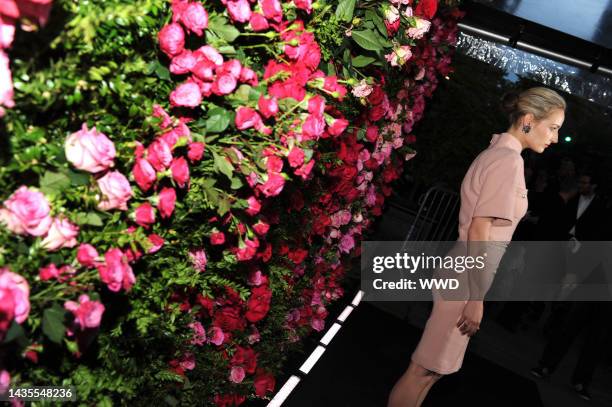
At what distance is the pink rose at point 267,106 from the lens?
1.40 m

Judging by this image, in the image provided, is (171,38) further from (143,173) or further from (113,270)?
(113,270)

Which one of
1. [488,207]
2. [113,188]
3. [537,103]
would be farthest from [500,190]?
[113,188]

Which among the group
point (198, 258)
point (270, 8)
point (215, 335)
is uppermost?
point (270, 8)

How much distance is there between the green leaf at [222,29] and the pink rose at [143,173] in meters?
0.37

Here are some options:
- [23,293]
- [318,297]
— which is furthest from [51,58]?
[318,297]

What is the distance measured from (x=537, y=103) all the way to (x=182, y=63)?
88.5 inches

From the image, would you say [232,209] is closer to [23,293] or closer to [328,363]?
[23,293]

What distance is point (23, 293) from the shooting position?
983 millimetres

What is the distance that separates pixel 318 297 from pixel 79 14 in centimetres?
293

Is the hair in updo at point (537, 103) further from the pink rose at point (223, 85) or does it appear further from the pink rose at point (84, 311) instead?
the pink rose at point (84, 311)

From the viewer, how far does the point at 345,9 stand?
2016 mm

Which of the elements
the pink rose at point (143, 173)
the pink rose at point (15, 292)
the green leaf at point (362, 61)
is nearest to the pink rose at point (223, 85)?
the pink rose at point (143, 173)

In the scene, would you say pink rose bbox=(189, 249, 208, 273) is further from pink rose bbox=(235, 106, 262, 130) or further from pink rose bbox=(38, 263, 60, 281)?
pink rose bbox=(38, 263, 60, 281)

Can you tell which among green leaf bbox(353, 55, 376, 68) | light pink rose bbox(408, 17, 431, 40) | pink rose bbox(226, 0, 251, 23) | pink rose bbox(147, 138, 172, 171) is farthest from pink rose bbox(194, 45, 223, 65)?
light pink rose bbox(408, 17, 431, 40)
